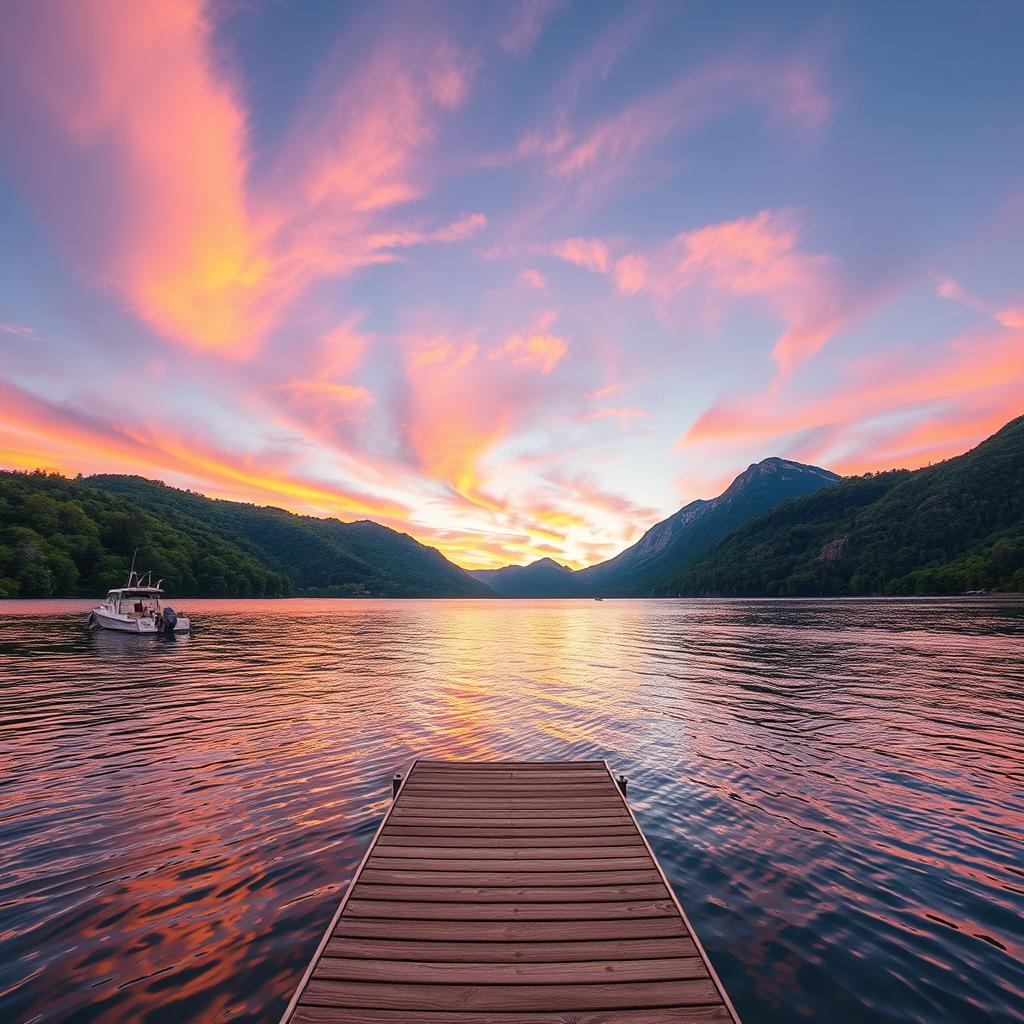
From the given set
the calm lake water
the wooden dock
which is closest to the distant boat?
the calm lake water

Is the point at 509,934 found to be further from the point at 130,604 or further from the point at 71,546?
the point at 71,546

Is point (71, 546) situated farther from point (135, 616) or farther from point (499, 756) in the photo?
point (499, 756)

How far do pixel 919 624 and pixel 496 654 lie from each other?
69920 millimetres

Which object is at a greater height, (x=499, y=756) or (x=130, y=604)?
(x=130, y=604)

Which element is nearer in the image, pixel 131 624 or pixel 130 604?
pixel 131 624

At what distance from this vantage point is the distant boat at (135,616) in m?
62.1

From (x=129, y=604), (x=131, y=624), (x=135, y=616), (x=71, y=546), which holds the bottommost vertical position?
(x=131, y=624)

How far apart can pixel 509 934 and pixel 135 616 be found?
7445 cm

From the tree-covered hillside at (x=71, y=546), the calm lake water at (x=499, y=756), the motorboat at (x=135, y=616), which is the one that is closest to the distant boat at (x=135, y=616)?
the motorboat at (x=135, y=616)

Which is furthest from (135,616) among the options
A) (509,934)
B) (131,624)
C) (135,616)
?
(509,934)

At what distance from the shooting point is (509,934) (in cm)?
741

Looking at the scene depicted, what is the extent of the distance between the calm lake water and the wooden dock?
1900 millimetres

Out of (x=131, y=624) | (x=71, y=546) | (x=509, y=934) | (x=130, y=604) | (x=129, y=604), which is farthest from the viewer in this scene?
(x=71, y=546)

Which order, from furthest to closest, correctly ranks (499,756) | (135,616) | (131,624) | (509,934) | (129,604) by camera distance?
(129,604), (135,616), (131,624), (499,756), (509,934)
